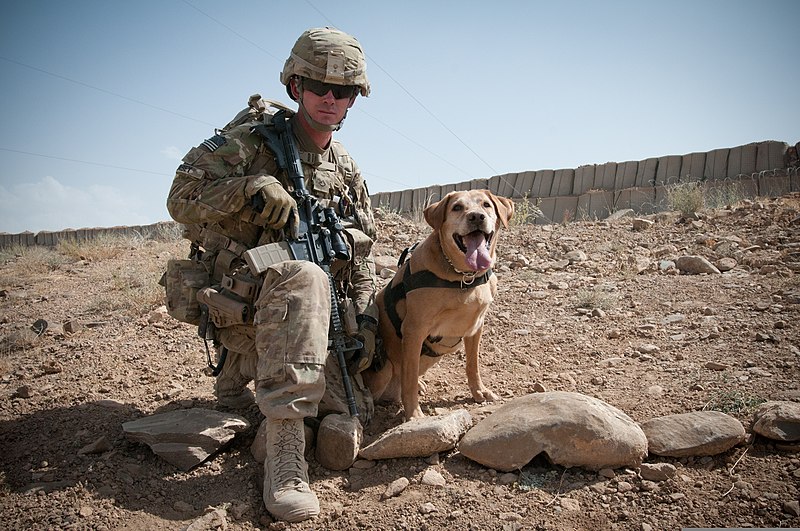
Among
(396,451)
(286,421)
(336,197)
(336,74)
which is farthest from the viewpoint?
(336,197)

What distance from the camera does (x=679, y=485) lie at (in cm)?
240

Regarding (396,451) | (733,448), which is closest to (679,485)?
(733,448)

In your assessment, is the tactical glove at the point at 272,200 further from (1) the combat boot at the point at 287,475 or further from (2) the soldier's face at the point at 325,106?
(1) the combat boot at the point at 287,475

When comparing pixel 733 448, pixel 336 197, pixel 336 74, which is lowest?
pixel 733 448

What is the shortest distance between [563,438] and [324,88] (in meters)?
2.36

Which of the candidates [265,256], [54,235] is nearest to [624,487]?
[265,256]

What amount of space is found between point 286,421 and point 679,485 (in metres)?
1.83

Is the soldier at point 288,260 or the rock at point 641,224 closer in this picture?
the soldier at point 288,260

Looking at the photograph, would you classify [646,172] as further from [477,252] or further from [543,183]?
[477,252]

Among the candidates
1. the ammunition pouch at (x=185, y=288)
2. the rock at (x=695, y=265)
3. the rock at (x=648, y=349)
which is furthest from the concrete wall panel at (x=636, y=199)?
the ammunition pouch at (x=185, y=288)

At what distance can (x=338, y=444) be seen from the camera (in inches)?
111

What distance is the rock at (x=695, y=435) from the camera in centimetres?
257

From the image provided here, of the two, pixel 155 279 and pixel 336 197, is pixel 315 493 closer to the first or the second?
pixel 336 197

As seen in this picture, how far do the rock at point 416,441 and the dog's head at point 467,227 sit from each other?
39.7 inches
